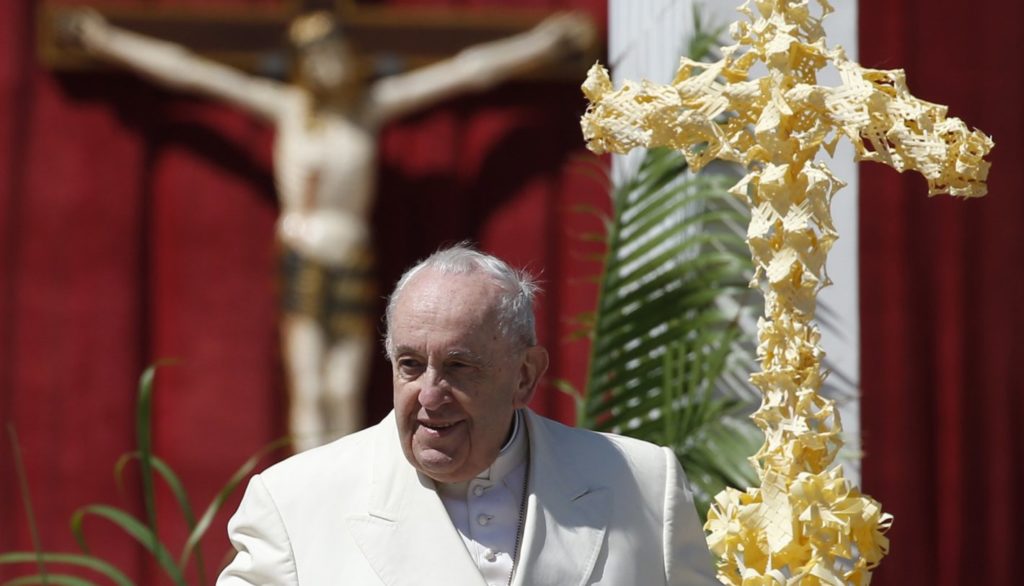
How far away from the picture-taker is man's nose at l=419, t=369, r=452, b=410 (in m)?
2.21

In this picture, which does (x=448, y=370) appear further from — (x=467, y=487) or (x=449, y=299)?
(x=467, y=487)

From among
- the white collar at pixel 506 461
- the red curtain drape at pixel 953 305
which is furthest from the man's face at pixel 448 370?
the red curtain drape at pixel 953 305

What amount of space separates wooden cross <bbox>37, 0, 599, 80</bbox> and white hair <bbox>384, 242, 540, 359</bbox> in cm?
336

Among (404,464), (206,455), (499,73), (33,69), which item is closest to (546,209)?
(499,73)

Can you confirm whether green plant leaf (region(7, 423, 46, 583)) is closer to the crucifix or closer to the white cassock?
the white cassock

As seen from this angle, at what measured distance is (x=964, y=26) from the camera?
5598 mm

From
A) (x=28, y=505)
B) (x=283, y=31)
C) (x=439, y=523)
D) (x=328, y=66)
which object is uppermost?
(x=283, y=31)

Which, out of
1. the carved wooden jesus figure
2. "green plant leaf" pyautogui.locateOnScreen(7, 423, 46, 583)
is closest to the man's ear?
"green plant leaf" pyautogui.locateOnScreen(7, 423, 46, 583)

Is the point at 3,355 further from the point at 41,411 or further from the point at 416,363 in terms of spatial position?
the point at 416,363

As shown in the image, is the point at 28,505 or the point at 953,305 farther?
the point at 953,305

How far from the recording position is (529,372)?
236cm

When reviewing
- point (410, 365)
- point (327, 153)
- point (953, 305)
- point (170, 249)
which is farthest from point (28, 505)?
point (953, 305)

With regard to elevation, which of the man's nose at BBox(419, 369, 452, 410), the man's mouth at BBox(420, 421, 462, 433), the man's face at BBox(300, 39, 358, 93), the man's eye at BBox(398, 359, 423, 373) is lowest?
the man's mouth at BBox(420, 421, 462, 433)

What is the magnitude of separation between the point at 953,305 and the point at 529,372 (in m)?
3.55
